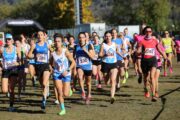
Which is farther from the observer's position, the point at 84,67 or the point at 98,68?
the point at 98,68

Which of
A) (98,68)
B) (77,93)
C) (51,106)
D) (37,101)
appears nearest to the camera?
(51,106)

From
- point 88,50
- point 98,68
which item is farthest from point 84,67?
point 98,68

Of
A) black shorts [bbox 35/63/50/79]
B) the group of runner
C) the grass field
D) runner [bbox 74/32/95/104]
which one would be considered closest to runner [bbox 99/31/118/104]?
the group of runner

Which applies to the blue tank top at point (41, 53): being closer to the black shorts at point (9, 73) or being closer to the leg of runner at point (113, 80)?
the black shorts at point (9, 73)

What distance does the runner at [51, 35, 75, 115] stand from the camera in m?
12.4

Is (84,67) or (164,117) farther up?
(84,67)

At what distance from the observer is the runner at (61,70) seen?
12.4 meters

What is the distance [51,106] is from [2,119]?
7.63ft

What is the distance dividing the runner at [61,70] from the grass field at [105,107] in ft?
1.88

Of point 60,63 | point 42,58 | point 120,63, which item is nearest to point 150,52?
point 42,58

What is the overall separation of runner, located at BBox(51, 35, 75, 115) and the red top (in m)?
2.85

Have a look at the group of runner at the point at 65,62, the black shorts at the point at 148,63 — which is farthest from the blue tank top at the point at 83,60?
the black shorts at the point at 148,63

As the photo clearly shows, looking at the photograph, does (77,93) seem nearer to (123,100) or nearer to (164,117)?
(123,100)

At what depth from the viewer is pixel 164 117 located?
11.8 metres
